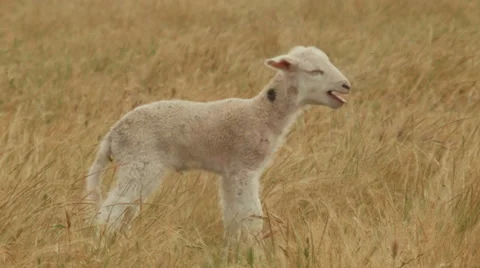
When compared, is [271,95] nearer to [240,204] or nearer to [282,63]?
[282,63]

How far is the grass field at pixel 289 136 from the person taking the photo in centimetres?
404

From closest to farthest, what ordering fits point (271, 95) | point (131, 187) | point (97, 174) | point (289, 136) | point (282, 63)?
point (131, 187)
point (97, 174)
point (282, 63)
point (271, 95)
point (289, 136)

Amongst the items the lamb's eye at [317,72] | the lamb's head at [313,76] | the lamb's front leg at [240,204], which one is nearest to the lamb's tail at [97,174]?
the lamb's front leg at [240,204]

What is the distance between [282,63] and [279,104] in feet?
0.73

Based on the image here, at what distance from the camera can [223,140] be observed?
498cm

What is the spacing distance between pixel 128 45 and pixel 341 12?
3.67 metres

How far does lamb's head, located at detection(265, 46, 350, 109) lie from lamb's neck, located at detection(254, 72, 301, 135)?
31 mm

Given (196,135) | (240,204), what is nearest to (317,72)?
(196,135)

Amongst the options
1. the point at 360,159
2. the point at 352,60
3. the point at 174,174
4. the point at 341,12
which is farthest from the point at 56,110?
the point at 341,12

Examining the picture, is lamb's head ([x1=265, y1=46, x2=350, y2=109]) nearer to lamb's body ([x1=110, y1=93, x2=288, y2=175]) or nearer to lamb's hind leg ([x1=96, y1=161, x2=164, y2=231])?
lamb's body ([x1=110, y1=93, x2=288, y2=175])

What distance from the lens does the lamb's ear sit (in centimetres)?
509

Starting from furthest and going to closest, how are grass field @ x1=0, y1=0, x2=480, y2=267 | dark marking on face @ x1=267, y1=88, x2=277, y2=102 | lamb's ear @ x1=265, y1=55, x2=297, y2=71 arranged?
1. dark marking on face @ x1=267, y1=88, x2=277, y2=102
2. lamb's ear @ x1=265, y1=55, x2=297, y2=71
3. grass field @ x1=0, y1=0, x2=480, y2=267

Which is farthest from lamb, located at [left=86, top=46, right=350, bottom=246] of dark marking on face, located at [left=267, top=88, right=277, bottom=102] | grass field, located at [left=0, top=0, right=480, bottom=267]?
grass field, located at [left=0, top=0, right=480, bottom=267]

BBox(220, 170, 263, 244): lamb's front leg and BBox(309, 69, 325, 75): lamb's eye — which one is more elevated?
BBox(309, 69, 325, 75): lamb's eye
